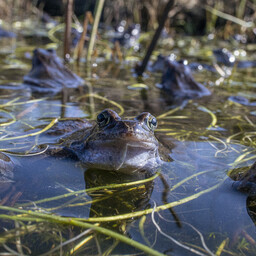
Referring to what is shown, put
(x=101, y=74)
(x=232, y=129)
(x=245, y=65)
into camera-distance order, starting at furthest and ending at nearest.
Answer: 1. (x=245, y=65)
2. (x=101, y=74)
3. (x=232, y=129)

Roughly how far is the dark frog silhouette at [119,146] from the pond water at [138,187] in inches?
3.0

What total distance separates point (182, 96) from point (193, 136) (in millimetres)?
1622

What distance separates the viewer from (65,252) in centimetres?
154

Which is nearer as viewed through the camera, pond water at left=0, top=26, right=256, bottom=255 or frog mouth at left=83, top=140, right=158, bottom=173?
pond water at left=0, top=26, right=256, bottom=255

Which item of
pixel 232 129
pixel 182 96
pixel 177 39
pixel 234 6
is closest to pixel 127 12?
pixel 177 39

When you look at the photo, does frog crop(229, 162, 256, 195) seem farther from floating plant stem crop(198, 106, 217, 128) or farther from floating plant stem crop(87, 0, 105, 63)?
floating plant stem crop(87, 0, 105, 63)

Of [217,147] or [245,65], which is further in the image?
[245,65]

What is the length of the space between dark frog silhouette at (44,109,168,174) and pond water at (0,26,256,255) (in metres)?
0.08

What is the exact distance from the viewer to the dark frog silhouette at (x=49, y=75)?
14.9 feet

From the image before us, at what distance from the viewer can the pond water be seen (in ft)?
5.43

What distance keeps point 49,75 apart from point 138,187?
9.26 feet

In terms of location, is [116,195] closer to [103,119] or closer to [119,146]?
[119,146]

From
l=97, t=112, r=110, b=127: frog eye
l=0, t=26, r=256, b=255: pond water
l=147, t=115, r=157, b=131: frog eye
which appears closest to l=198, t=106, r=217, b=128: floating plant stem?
l=0, t=26, r=256, b=255: pond water

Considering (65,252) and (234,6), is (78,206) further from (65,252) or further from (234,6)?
(234,6)
